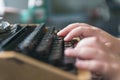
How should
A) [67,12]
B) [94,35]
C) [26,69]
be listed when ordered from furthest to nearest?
[67,12] → [94,35] → [26,69]

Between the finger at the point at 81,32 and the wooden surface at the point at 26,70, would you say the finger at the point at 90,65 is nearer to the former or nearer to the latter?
the wooden surface at the point at 26,70

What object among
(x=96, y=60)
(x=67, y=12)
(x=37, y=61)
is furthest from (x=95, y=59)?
(x=67, y=12)

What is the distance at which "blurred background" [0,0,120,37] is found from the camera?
311cm

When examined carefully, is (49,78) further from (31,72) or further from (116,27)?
(116,27)

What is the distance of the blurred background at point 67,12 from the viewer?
3.11 metres

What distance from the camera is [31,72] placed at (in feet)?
1.21

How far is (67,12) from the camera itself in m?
3.41

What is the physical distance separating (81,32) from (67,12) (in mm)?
2841

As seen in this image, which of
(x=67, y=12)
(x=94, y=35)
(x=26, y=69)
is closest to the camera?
(x=26, y=69)

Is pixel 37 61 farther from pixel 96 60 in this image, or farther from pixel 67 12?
pixel 67 12

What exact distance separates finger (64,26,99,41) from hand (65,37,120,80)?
12 cm

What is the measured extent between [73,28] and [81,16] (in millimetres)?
2724

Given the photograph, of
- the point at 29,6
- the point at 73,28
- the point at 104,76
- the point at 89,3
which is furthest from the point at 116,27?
the point at 104,76

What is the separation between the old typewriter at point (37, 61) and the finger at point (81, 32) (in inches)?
0.8
